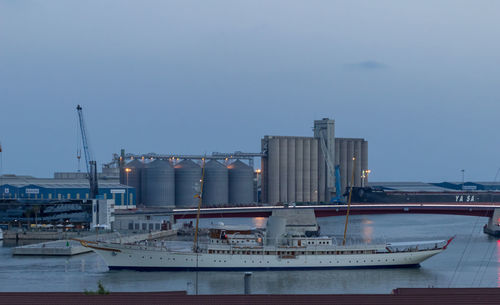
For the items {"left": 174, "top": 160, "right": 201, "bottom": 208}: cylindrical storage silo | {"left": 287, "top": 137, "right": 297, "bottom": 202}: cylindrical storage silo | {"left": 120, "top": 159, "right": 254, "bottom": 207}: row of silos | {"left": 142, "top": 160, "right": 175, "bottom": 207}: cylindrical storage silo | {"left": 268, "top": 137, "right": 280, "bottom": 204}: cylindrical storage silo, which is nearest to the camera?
{"left": 142, "top": 160, "right": 175, "bottom": 207}: cylindrical storage silo

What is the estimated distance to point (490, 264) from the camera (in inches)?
2052

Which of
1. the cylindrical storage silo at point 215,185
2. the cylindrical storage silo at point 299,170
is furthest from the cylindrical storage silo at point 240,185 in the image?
the cylindrical storage silo at point 299,170

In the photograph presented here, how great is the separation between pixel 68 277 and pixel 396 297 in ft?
83.7

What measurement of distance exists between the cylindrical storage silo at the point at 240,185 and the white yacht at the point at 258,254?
77.9 m

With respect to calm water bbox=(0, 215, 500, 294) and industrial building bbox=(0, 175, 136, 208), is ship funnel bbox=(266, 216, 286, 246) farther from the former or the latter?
industrial building bbox=(0, 175, 136, 208)

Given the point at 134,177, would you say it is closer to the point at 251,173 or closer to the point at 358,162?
the point at 251,173

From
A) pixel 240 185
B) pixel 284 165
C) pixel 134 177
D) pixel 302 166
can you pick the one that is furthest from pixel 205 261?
pixel 302 166

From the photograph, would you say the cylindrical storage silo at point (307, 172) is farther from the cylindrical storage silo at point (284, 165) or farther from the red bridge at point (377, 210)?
the red bridge at point (377, 210)

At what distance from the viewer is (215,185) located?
128250 millimetres

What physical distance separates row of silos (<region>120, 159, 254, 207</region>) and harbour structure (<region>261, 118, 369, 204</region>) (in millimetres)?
3998

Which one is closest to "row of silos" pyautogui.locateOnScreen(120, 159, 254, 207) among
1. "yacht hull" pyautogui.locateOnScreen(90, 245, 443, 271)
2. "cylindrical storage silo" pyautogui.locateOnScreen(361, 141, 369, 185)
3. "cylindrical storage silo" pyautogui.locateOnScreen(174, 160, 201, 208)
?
"cylindrical storage silo" pyautogui.locateOnScreen(174, 160, 201, 208)

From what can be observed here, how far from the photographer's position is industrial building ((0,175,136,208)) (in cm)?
10200

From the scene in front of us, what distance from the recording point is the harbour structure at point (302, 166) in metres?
134

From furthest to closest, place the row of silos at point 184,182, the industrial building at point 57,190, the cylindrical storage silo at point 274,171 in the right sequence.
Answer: the cylindrical storage silo at point 274,171 < the row of silos at point 184,182 < the industrial building at point 57,190
